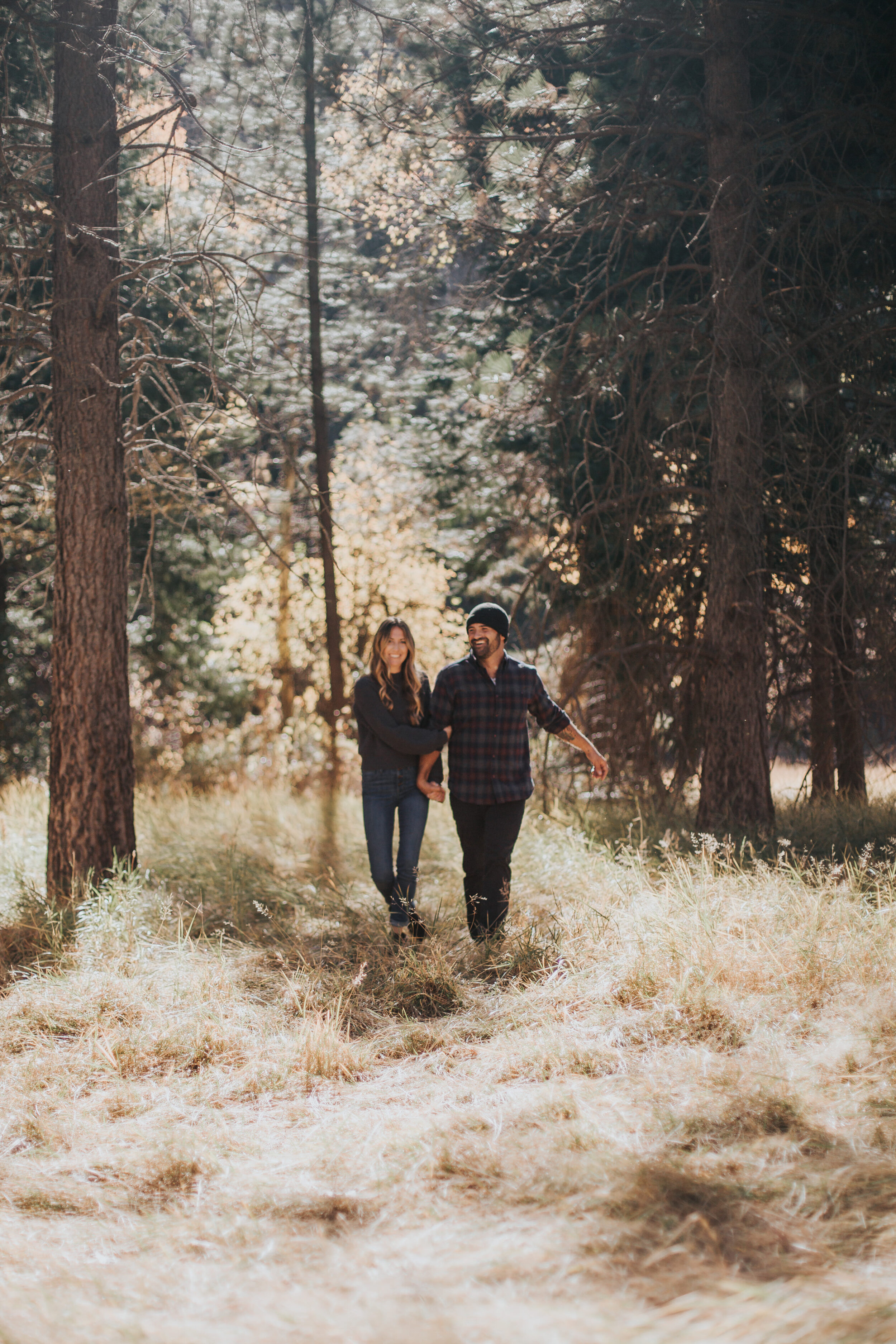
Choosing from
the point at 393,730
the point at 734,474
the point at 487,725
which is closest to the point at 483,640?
the point at 487,725

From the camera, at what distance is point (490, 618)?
554cm

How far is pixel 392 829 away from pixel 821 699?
193 inches

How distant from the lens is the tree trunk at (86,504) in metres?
6.29

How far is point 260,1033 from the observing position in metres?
4.56

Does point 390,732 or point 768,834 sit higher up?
point 390,732

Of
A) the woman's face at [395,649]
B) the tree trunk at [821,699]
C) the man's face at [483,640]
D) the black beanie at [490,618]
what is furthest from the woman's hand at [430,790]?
the tree trunk at [821,699]

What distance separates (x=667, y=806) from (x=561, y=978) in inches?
154

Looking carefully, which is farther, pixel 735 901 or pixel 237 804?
pixel 237 804

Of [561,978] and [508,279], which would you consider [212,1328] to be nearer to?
[561,978]

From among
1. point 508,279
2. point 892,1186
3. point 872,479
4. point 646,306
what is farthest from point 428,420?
point 892,1186

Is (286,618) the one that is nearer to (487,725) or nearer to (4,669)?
(4,669)

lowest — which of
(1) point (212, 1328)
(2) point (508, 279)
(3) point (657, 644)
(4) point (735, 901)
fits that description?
(1) point (212, 1328)

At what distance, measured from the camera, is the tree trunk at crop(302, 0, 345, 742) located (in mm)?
10820

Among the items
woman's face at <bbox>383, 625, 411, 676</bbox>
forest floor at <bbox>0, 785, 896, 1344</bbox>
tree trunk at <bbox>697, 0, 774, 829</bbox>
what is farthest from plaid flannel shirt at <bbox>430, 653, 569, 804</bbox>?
tree trunk at <bbox>697, 0, 774, 829</bbox>
